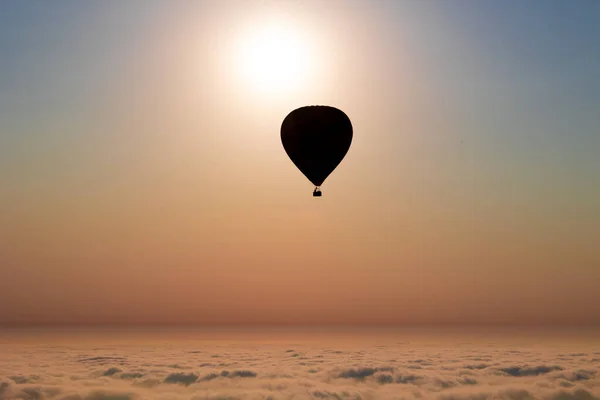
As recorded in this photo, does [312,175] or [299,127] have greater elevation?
[299,127]

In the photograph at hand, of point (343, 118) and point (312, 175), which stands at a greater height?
point (343, 118)
